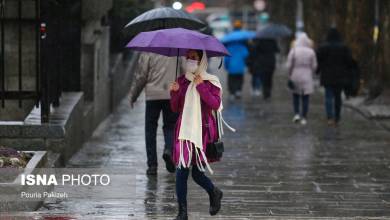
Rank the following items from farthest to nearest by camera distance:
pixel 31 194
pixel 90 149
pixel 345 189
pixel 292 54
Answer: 1. pixel 292 54
2. pixel 90 149
3. pixel 345 189
4. pixel 31 194

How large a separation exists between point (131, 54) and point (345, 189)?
14.5 metres

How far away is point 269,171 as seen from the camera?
44.9ft

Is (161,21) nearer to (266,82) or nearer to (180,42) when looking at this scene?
(180,42)

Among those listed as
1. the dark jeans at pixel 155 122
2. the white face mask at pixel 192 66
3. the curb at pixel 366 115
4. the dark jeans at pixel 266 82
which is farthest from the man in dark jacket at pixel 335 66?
the white face mask at pixel 192 66

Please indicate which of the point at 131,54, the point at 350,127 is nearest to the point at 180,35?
the point at 350,127

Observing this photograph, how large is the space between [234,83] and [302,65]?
610 centimetres

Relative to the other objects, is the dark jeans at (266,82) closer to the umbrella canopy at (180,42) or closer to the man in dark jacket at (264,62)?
the man in dark jacket at (264,62)

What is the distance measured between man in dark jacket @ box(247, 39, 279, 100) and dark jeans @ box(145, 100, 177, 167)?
45.5ft

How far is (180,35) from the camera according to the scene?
9586mm

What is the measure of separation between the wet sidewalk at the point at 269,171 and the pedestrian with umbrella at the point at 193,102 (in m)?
0.89

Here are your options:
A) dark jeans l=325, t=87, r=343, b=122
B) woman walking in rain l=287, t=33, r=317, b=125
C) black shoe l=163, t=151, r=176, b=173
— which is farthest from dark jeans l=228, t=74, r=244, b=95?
black shoe l=163, t=151, r=176, b=173

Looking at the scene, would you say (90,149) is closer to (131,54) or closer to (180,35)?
(180,35)

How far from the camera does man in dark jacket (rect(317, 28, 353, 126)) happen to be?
19.6m

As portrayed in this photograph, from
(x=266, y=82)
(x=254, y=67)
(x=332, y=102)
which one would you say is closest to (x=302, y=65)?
(x=332, y=102)
